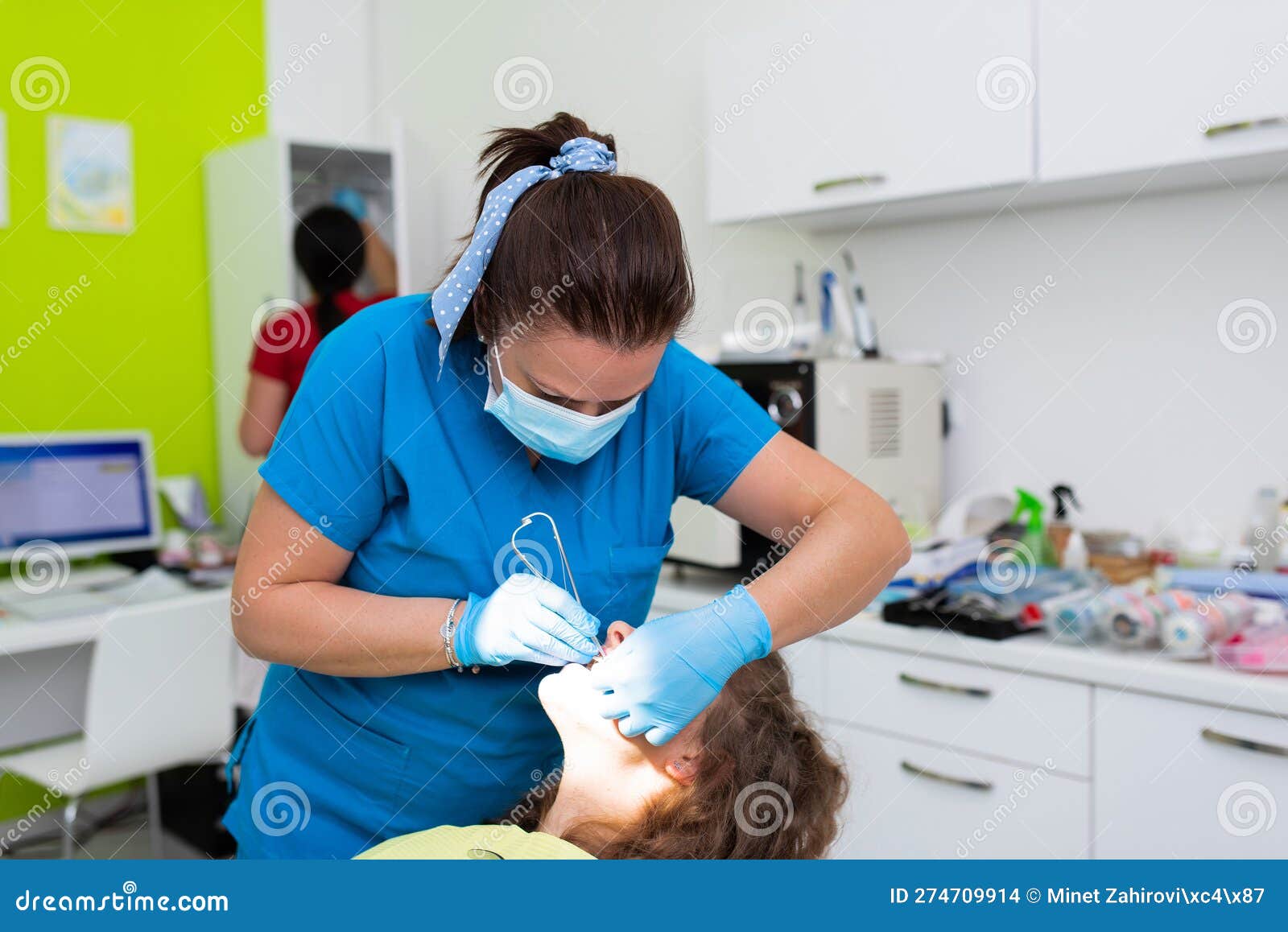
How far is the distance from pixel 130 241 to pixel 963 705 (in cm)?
271

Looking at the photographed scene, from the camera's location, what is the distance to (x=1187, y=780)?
1647 millimetres

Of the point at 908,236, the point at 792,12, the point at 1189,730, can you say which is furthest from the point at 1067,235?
the point at 1189,730

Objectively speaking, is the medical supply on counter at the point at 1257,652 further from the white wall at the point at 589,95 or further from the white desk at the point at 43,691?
the white desk at the point at 43,691

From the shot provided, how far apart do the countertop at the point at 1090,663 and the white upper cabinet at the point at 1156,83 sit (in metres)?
0.86

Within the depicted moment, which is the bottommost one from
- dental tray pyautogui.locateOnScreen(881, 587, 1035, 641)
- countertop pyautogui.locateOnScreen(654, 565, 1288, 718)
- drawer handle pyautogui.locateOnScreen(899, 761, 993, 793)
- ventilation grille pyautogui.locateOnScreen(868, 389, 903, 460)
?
drawer handle pyautogui.locateOnScreen(899, 761, 993, 793)

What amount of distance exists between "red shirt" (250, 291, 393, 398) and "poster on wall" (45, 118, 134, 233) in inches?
22.4

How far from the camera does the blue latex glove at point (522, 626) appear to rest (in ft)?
3.47

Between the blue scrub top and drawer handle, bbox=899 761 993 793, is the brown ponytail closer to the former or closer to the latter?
the blue scrub top

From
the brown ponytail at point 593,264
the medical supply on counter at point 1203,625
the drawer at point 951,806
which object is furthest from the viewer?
the drawer at point 951,806

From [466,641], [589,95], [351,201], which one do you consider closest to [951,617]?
[466,641]

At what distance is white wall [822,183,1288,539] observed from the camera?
83.2 inches

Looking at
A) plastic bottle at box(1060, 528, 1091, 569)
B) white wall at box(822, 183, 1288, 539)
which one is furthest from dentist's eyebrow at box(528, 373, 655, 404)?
white wall at box(822, 183, 1288, 539)

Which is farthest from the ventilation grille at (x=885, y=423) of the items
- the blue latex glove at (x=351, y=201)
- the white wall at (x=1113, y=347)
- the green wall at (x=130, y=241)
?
the green wall at (x=130, y=241)

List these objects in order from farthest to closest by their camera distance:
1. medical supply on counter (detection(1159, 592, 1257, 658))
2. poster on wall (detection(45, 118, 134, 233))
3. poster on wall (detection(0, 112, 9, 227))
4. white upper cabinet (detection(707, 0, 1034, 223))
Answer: poster on wall (detection(45, 118, 134, 233)), poster on wall (detection(0, 112, 9, 227)), white upper cabinet (detection(707, 0, 1034, 223)), medical supply on counter (detection(1159, 592, 1257, 658))
